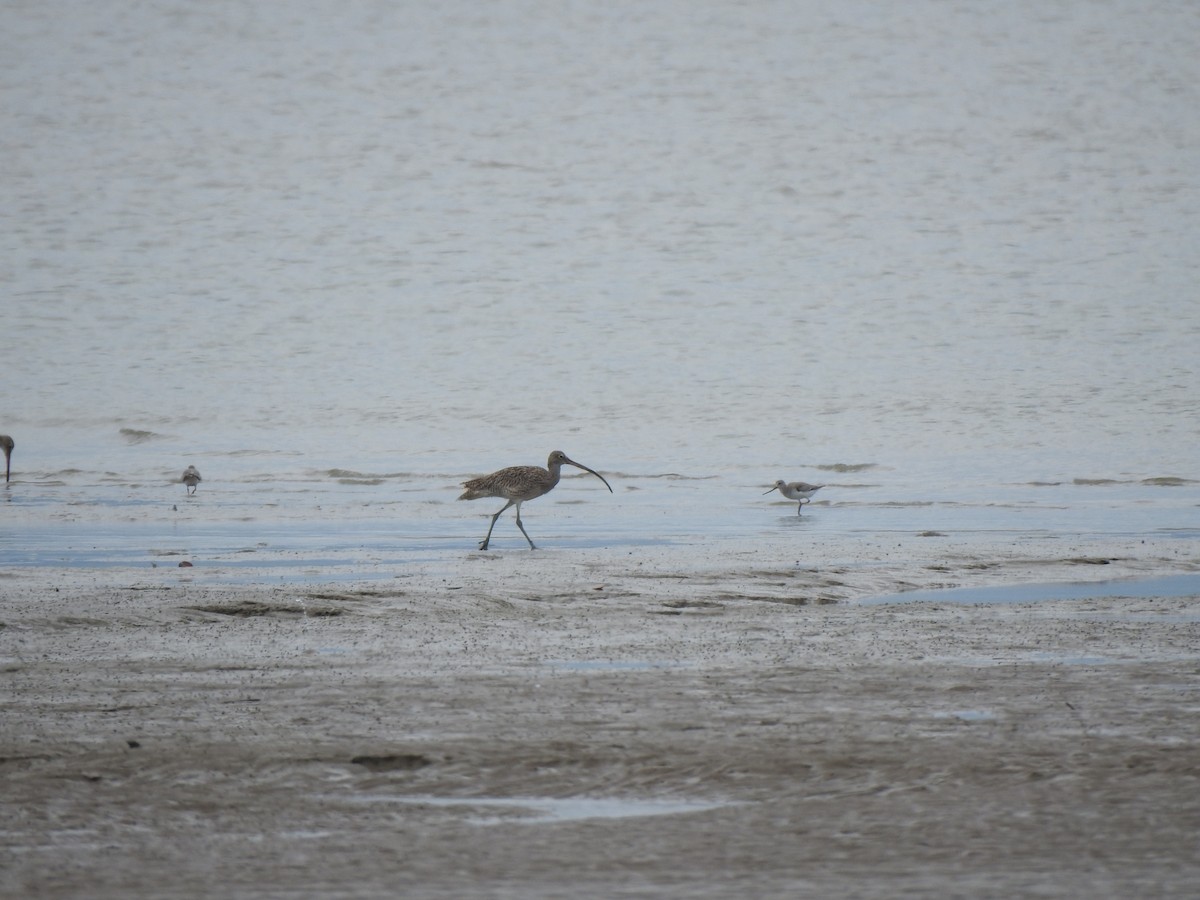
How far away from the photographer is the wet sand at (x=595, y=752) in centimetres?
399

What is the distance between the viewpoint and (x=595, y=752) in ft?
16.7

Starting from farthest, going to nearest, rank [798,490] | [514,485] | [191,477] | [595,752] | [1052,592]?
[191,477]
[798,490]
[514,485]
[1052,592]
[595,752]

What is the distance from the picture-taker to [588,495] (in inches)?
728

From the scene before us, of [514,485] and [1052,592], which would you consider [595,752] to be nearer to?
[1052,592]

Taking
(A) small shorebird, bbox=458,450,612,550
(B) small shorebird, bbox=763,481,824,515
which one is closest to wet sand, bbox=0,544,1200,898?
(A) small shorebird, bbox=458,450,612,550

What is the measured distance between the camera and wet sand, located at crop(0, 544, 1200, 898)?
3.99 meters

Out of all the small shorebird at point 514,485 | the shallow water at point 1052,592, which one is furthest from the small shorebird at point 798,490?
the shallow water at point 1052,592

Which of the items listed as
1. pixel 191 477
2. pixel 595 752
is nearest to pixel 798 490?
pixel 191 477

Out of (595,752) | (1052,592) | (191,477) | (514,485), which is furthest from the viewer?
(191,477)

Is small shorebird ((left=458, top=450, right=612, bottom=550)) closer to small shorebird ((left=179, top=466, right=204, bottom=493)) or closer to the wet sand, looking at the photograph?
small shorebird ((left=179, top=466, right=204, bottom=493))

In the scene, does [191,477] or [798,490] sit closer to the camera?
[798,490]

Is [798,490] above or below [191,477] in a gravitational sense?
below

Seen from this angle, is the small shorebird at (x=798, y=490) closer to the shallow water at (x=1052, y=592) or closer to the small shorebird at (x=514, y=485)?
the small shorebird at (x=514, y=485)

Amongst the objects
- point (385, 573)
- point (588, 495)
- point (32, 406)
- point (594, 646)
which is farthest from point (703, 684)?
point (32, 406)
